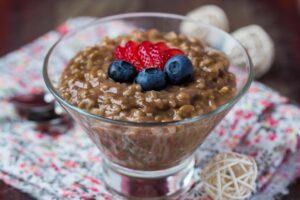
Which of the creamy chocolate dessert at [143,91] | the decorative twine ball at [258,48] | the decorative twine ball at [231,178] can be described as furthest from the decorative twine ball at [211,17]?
the decorative twine ball at [231,178]

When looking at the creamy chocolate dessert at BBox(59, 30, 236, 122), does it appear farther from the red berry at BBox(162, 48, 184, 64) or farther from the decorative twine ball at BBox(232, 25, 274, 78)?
the decorative twine ball at BBox(232, 25, 274, 78)

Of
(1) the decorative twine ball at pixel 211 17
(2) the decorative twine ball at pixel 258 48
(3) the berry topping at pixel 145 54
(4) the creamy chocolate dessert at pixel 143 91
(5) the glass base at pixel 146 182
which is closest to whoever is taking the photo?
(4) the creamy chocolate dessert at pixel 143 91

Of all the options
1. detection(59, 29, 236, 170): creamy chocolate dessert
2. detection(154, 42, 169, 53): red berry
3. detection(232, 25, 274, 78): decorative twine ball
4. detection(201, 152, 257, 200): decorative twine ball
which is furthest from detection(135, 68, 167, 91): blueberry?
detection(232, 25, 274, 78): decorative twine ball

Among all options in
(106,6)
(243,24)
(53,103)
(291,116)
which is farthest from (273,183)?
(106,6)

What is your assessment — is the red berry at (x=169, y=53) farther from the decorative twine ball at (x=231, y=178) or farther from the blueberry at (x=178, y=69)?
the decorative twine ball at (x=231, y=178)

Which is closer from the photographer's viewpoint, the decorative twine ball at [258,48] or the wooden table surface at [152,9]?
the decorative twine ball at [258,48]

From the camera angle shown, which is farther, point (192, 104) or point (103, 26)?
point (103, 26)

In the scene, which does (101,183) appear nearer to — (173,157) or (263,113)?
(173,157)
